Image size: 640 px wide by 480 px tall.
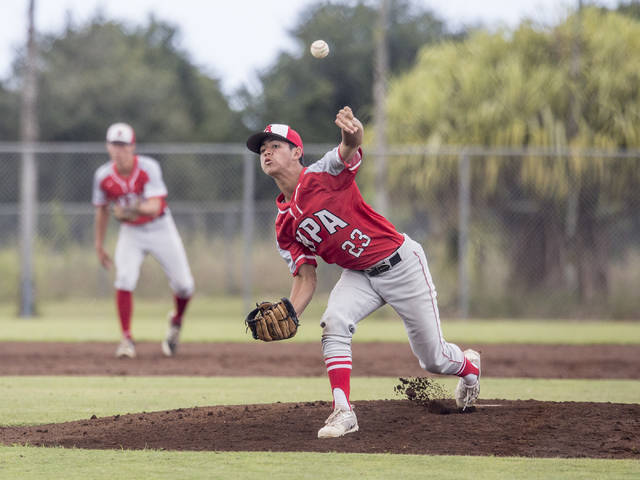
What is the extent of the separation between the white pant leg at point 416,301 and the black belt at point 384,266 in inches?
0.9

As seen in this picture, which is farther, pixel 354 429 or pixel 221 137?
pixel 221 137

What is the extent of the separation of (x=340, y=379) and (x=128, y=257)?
Answer: 190 inches

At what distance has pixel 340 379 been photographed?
521 centimetres

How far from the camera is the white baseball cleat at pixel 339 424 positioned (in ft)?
16.3

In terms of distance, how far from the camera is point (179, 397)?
6.85 metres

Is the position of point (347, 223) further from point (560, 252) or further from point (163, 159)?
point (163, 159)

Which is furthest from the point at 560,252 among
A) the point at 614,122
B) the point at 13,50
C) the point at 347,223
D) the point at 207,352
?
the point at 13,50

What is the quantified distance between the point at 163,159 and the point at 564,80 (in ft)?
42.8

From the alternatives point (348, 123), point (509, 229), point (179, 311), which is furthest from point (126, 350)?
point (509, 229)

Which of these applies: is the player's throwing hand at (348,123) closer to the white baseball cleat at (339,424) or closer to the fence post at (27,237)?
the white baseball cleat at (339,424)

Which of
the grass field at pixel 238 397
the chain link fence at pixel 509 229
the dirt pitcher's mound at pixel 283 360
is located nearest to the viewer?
the grass field at pixel 238 397

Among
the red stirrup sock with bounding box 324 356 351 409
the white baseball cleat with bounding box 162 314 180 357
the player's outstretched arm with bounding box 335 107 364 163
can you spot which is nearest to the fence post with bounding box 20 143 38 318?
the white baseball cleat with bounding box 162 314 180 357

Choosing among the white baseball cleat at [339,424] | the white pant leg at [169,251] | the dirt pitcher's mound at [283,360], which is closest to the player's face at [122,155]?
the white pant leg at [169,251]

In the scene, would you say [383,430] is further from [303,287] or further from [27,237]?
[27,237]
